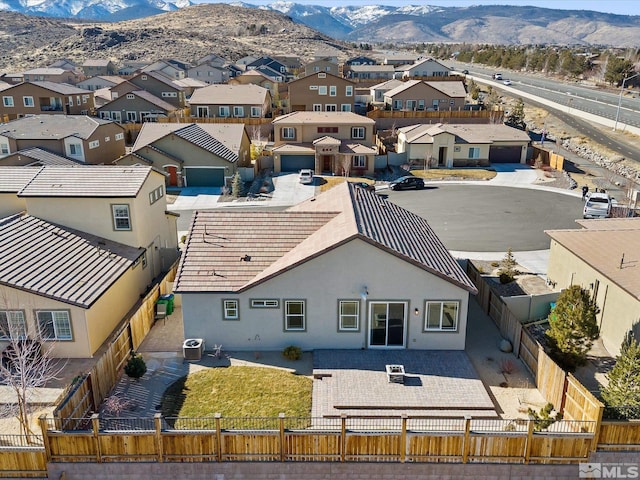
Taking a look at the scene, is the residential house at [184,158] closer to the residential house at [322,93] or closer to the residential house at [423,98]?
the residential house at [322,93]

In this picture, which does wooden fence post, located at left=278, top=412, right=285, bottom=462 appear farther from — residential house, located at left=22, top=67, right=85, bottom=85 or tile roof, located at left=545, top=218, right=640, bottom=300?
residential house, located at left=22, top=67, right=85, bottom=85

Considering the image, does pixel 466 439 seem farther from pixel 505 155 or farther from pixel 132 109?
pixel 132 109

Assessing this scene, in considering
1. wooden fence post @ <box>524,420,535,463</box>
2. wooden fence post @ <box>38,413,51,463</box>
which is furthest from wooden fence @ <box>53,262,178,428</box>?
wooden fence post @ <box>524,420,535,463</box>

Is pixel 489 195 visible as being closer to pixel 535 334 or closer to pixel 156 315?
pixel 535 334

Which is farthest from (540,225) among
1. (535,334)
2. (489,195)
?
(535,334)

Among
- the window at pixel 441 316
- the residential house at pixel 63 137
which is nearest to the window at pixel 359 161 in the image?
the residential house at pixel 63 137

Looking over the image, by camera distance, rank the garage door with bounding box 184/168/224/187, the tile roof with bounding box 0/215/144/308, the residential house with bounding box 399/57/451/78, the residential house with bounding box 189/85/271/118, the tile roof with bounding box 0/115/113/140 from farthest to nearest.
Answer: the residential house with bounding box 399/57/451/78
the residential house with bounding box 189/85/271/118
the garage door with bounding box 184/168/224/187
the tile roof with bounding box 0/115/113/140
the tile roof with bounding box 0/215/144/308
